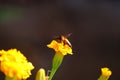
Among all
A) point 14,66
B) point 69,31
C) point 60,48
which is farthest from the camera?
point 69,31

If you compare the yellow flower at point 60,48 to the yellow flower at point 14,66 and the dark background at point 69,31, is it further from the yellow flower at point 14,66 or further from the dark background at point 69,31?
the dark background at point 69,31

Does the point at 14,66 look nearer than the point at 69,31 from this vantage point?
Yes

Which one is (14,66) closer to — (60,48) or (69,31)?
(60,48)

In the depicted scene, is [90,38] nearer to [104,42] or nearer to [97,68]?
[104,42]

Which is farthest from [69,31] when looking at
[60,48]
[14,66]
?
[14,66]

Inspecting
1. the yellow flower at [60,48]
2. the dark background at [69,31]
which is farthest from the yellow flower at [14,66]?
the dark background at [69,31]

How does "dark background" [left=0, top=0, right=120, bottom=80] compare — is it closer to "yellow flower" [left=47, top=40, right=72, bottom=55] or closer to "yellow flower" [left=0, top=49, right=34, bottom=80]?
"yellow flower" [left=47, top=40, right=72, bottom=55]

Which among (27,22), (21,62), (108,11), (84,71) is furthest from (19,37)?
(21,62)
